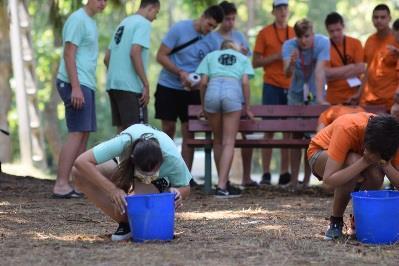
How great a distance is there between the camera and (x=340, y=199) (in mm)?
4898

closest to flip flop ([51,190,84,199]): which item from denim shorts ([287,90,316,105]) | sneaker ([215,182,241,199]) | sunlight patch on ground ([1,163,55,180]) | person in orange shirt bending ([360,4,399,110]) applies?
sneaker ([215,182,241,199])

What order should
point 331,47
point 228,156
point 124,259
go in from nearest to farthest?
point 124,259
point 228,156
point 331,47

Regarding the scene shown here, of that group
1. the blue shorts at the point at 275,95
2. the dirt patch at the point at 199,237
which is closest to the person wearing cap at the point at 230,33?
the blue shorts at the point at 275,95

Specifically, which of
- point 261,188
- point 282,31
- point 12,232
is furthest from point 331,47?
point 12,232

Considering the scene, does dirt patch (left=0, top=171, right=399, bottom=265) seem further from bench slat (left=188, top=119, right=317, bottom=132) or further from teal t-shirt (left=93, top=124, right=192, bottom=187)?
bench slat (left=188, top=119, right=317, bottom=132)

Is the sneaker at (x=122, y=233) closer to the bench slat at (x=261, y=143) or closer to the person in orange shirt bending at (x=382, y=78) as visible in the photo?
the bench slat at (x=261, y=143)

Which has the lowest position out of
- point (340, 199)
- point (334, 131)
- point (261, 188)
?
point (261, 188)

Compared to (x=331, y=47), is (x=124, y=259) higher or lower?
lower

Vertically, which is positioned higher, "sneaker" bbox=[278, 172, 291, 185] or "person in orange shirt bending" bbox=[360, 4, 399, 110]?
"person in orange shirt bending" bbox=[360, 4, 399, 110]

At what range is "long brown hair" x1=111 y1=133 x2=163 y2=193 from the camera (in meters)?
4.40

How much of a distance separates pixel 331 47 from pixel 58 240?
4544 millimetres

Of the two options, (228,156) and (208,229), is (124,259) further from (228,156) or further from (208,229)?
(228,156)

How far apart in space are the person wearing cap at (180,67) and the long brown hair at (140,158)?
3.74 metres

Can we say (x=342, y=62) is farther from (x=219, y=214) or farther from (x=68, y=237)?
(x=68, y=237)
